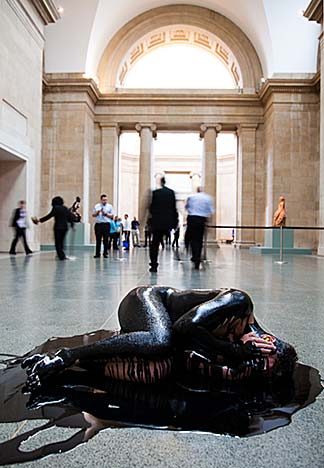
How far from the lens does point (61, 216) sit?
34.9ft

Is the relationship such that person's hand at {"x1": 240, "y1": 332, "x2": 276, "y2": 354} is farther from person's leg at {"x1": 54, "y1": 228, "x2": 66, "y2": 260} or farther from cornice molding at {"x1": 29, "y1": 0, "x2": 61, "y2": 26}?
cornice molding at {"x1": 29, "y1": 0, "x2": 61, "y2": 26}

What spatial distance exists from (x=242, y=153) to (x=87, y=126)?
8.14m

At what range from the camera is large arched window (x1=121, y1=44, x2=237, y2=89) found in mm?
33188

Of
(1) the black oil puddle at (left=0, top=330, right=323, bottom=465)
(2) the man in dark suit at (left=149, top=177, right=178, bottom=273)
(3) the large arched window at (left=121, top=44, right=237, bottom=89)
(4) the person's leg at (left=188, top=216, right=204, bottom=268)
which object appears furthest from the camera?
(3) the large arched window at (left=121, top=44, right=237, bottom=89)

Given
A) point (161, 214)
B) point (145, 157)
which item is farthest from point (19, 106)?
point (145, 157)

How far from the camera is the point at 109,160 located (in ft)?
76.7

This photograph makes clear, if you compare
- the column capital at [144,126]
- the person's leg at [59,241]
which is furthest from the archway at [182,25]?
the person's leg at [59,241]

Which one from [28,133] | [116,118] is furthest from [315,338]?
[116,118]

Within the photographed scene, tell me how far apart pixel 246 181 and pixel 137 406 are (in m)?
22.3

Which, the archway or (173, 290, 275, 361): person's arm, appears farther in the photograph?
the archway

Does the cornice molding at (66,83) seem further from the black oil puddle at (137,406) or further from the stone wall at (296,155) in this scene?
the black oil puddle at (137,406)

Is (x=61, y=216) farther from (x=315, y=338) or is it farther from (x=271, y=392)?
(x=271, y=392)

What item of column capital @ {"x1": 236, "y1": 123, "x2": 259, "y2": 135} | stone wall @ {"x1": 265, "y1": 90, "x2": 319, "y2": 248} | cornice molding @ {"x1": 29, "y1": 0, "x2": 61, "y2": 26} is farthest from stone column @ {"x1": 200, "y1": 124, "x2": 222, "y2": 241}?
cornice molding @ {"x1": 29, "y1": 0, "x2": 61, "y2": 26}

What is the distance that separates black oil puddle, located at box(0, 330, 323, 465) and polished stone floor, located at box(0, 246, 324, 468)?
0.05 meters
